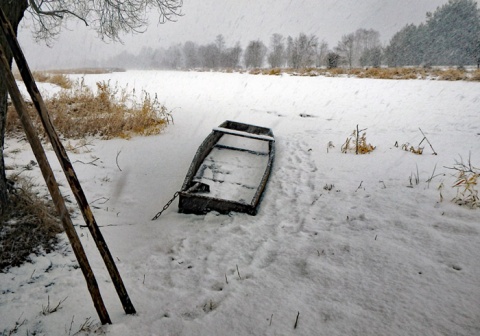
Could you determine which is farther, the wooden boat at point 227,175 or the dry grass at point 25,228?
the wooden boat at point 227,175

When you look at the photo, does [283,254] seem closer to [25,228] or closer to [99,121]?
[25,228]

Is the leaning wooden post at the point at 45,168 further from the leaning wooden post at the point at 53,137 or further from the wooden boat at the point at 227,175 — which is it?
the wooden boat at the point at 227,175

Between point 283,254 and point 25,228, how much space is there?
2531 mm

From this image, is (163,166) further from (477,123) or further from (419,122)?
(477,123)

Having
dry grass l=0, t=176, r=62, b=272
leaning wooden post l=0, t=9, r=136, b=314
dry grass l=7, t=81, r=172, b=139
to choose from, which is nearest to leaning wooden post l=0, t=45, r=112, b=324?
leaning wooden post l=0, t=9, r=136, b=314

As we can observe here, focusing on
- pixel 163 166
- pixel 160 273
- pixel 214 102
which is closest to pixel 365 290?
pixel 160 273

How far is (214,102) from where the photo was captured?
35.9 feet

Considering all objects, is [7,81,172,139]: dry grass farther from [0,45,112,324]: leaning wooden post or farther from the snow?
[0,45,112,324]: leaning wooden post

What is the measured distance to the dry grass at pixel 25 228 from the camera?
2.49 m

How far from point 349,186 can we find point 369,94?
365 inches

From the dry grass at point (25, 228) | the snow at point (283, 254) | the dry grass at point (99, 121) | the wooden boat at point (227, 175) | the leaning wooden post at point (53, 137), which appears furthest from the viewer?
the dry grass at point (99, 121)

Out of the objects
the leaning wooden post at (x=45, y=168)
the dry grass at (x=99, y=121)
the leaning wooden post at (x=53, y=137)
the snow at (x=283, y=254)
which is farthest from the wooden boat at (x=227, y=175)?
the dry grass at (x=99, y=121)

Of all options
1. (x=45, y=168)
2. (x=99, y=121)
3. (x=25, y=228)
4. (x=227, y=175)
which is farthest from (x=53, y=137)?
(x=99, y=121)

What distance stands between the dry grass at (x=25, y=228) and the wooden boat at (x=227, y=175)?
4.54 feet
